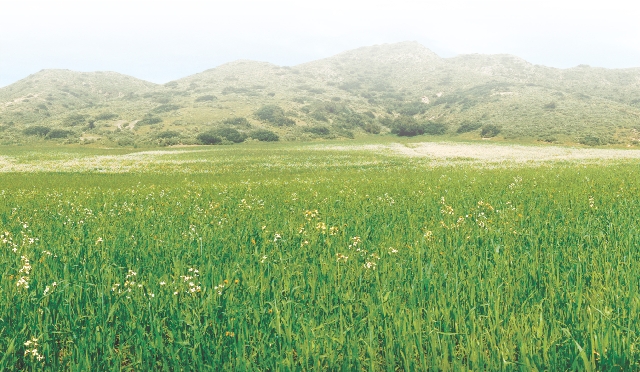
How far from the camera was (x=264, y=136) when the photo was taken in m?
105

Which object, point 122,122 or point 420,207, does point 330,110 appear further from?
point 420,207

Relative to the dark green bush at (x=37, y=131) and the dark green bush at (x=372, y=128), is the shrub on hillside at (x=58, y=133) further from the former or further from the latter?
the dark green bush at (x=372, y=128)

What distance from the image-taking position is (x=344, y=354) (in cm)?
347

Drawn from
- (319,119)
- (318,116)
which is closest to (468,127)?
(319,119)

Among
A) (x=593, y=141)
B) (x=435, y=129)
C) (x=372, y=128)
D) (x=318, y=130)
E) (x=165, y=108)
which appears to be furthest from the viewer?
(x=165, y=108)

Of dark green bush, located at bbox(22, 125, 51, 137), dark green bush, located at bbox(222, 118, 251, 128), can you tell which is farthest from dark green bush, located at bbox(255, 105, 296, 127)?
dark green bush, located at bbox(22, 125, 51, 137)

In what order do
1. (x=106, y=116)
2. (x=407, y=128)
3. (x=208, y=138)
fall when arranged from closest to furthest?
(x=208, y=138) < (x=106, y=116) < (x=407, y=128)

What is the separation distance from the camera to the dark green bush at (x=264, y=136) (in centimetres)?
10500

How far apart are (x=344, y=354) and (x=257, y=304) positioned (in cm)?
150

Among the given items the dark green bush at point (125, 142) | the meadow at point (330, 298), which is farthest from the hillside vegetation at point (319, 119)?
the meadow at point (330, 298)

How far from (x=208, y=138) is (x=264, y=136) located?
16288 mm

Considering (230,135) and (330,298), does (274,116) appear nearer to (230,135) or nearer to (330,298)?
(230,135)

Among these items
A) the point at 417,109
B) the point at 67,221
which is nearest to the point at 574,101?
the point at 417,109

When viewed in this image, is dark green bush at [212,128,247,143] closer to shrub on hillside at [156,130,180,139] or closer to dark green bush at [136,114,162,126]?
shrub on hillside at [156,130,180,139]
